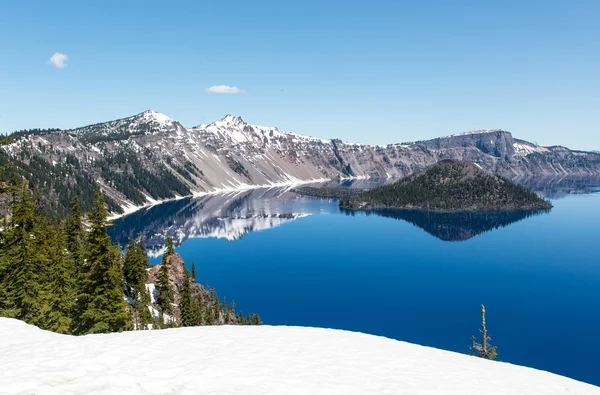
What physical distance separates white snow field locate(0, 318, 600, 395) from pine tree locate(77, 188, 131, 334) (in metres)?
12.4

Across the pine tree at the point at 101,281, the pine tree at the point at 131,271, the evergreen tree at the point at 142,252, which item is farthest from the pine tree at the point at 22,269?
the evergreen tree at the point at 142,252

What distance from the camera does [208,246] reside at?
160 m

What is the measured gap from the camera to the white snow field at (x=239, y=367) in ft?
33.7

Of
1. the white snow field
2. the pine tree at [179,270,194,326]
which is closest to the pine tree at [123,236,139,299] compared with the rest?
the pine tree at [179,270,194,326]

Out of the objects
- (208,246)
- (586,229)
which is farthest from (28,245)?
(586,229)

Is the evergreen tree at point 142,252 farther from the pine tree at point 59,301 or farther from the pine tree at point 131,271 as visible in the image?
the pine tree at point 59,301

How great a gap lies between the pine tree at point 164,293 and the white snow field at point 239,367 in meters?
55.9

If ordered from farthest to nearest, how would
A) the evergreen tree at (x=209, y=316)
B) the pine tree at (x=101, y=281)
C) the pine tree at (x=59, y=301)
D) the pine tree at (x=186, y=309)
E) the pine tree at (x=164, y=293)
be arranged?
the evergreen tree at (x=209, y=316) → the pine tree at (x=164, y=293) → the pine tree at (x=186, y=309) → the pine tree at (x=59, y=301) → the pine tree at (x=101, y=281)

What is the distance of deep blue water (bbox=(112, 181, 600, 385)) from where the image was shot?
246 ft

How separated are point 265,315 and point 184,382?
262 ft

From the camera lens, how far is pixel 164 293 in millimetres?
72188

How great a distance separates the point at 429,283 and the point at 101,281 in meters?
94.4

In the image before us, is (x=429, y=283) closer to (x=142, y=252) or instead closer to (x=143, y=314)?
(x=142, y=252)

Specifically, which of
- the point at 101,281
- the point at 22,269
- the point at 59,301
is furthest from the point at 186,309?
the point at 22,269
